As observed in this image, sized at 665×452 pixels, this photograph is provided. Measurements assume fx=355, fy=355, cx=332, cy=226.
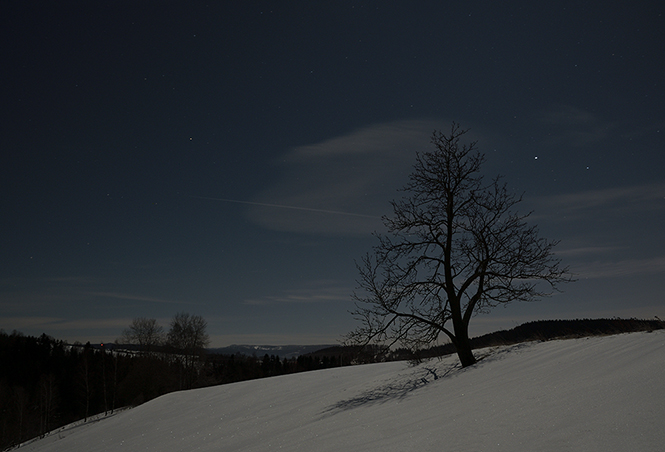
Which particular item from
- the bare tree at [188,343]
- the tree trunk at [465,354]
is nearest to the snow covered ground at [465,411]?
the tree trunk at [465,354]

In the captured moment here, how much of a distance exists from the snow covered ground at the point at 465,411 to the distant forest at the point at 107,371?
837 mm

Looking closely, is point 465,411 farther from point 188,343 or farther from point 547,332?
point 188,343

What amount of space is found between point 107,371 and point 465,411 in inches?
3011

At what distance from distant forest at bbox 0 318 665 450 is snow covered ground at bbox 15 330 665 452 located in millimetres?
837

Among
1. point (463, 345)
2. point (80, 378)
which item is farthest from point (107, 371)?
point (463, 345)

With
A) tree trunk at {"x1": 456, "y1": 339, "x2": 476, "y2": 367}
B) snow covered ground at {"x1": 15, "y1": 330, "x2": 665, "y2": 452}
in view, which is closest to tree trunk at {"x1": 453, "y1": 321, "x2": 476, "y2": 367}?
tree trunk at {"x1": 456, "y1": 339, "x2": 476, "y2": 367}

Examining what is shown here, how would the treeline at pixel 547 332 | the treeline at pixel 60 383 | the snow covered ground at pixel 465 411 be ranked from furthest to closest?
the treeline at pixel 60 383 < the treeline at pixel 547 332 < the snow covered ground at pixel 465 411

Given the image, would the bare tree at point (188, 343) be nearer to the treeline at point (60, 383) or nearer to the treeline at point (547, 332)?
the treeline at point (60, 383)

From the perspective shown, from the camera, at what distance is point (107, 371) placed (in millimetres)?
63906

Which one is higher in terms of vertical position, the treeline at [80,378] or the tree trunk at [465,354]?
the tree trunk at [465,354]

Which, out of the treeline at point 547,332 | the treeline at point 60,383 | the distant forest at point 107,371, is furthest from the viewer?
the treeline at point 60,383

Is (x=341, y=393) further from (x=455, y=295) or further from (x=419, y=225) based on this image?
(x=419, y=225)

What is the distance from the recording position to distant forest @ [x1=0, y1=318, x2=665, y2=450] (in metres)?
9.76

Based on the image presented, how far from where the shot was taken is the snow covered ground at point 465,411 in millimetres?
3238
